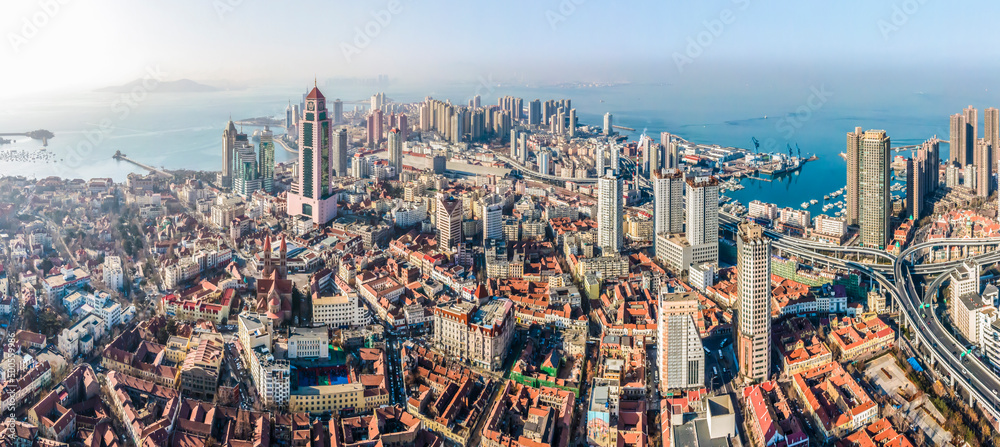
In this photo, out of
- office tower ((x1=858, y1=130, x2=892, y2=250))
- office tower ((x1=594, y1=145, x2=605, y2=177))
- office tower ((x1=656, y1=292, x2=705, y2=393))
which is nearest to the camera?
office tower ((x1=656, y1=292, x2=705, y2=393))

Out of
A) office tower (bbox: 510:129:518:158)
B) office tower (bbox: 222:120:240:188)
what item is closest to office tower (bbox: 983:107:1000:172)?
office tower (bbox: 510:129:518:158)

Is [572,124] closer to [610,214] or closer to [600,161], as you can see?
[600,161]

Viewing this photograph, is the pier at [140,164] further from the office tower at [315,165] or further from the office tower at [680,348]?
the office tower at [680,348]

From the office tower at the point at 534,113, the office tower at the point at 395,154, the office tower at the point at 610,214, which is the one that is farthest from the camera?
the office tower at the point at 534,113

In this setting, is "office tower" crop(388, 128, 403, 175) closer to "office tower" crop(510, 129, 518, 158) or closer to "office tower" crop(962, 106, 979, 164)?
"office tower" crop(510, 129, 518, 158)

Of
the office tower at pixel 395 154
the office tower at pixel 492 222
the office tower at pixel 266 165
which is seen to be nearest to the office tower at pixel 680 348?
the office tower at pixel 492 222
